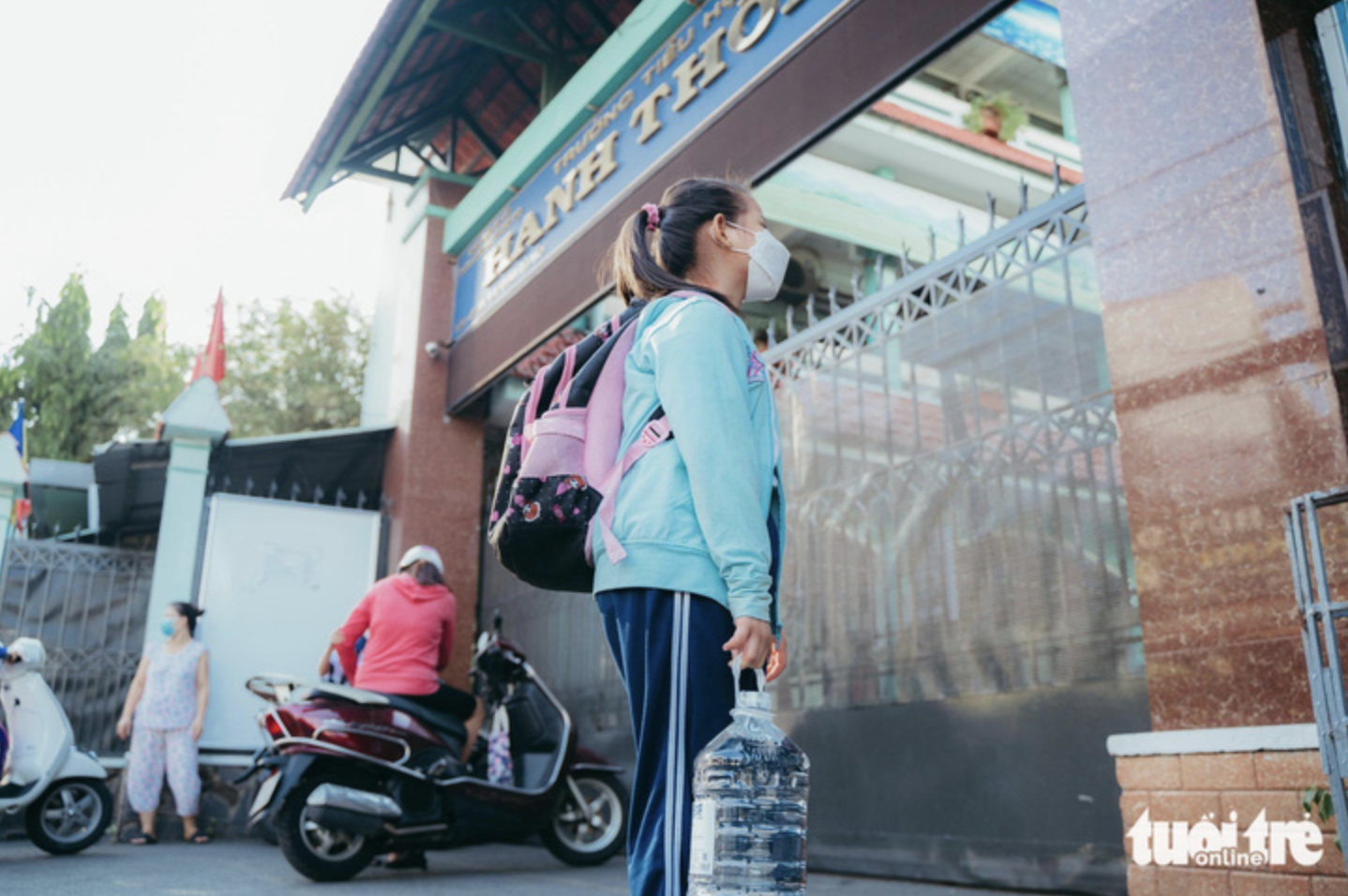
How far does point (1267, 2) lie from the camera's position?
2898 mm

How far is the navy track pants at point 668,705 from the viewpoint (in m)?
1.62

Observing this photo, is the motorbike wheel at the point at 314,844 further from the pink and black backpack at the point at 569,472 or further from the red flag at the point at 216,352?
the red flag at the point at 216,352

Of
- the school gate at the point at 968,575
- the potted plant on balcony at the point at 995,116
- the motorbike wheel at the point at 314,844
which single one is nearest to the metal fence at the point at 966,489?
the school gate at the point at 968,575

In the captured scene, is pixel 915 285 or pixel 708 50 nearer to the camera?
pixel 915 285

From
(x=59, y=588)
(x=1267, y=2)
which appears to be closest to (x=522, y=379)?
(x=59, y=588)

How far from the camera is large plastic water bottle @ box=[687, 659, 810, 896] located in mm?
1541

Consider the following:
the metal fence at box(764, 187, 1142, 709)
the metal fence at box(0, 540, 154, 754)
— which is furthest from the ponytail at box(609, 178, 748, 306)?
the metal fence at box(0, 540, 154, 754)

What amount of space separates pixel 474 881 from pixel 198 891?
1.08 metres

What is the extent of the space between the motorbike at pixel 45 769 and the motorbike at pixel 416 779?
128cm

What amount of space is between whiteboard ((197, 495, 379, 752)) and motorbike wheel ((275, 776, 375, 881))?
298 cm

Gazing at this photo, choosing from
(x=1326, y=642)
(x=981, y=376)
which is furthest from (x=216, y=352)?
(x=1326, y=642)

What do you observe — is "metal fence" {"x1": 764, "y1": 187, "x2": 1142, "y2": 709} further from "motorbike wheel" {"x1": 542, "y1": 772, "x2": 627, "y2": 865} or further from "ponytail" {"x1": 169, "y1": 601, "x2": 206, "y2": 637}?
"ponytail" {"x1": 169, "y1": 601, "x2": 206, "y2": 637}

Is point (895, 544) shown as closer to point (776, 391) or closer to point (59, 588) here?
point (776, 391)

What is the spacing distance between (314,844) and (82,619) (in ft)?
14.9
